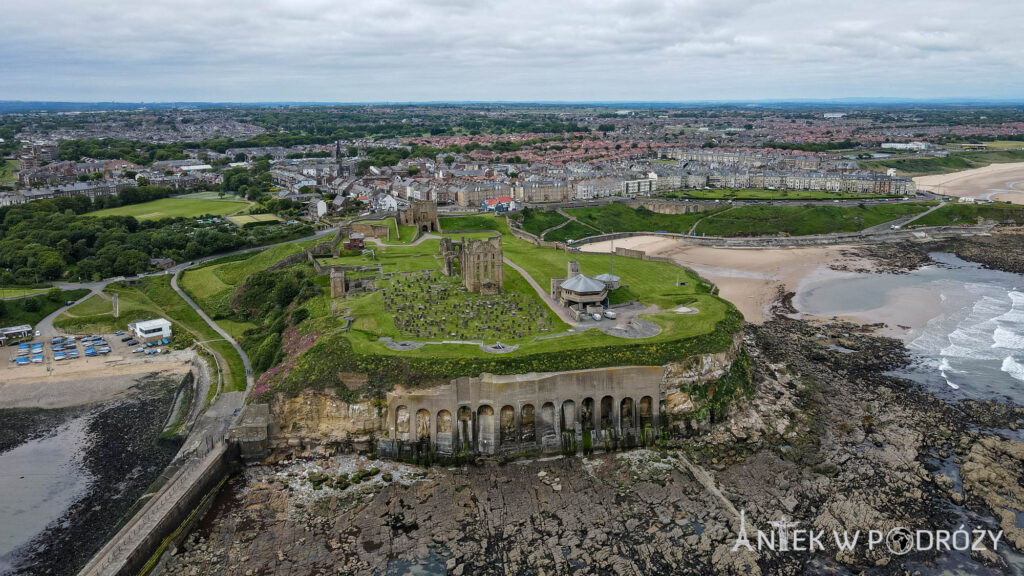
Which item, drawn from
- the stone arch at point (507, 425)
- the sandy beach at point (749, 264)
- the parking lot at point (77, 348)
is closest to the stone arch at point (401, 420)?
the stone arch at point (507, 425)

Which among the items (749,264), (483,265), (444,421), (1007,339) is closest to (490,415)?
(444,421)

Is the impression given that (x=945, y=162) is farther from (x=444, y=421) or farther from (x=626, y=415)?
(x=444, y=421)

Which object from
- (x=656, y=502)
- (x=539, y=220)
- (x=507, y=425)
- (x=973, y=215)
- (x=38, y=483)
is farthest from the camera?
(x=973, y=215)

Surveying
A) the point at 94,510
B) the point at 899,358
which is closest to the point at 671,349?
the point at 899,358

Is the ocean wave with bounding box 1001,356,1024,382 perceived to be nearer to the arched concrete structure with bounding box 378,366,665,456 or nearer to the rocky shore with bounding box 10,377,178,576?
the arched concrete structure with bounding box 378,366,665,456

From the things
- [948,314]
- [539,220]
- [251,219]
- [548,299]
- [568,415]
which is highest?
[251,219]

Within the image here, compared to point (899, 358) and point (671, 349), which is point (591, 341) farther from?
point (899, 358)
